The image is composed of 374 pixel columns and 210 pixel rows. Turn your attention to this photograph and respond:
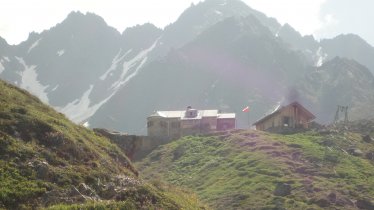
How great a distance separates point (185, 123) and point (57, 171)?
281ft

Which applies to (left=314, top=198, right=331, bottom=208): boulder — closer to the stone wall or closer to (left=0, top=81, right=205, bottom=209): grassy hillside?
(left=0, top=81, right=205, bottom=209): grassy hillside

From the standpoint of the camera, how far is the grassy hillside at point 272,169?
55.9 meters

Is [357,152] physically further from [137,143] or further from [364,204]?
[137,143]

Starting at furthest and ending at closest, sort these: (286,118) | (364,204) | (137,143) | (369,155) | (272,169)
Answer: (286,118) → (137,143) → (369,155) → (272,169) → (364,204)

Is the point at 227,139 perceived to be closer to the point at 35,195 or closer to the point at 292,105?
the point at 292,105

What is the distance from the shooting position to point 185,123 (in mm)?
113062

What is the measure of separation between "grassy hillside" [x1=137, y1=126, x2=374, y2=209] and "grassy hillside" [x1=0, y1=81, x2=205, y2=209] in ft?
81.6

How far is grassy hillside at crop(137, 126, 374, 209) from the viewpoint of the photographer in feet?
184

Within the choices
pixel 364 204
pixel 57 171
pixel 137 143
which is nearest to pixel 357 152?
pixel 364 204

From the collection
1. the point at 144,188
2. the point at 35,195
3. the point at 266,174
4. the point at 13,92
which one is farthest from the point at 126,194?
the point at 266,174

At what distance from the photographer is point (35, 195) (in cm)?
2514

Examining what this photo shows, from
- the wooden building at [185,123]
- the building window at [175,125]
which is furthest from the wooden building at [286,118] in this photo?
the building window at [175,125]

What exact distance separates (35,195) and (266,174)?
43.1 m

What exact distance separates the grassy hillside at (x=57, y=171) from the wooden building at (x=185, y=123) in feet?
223
